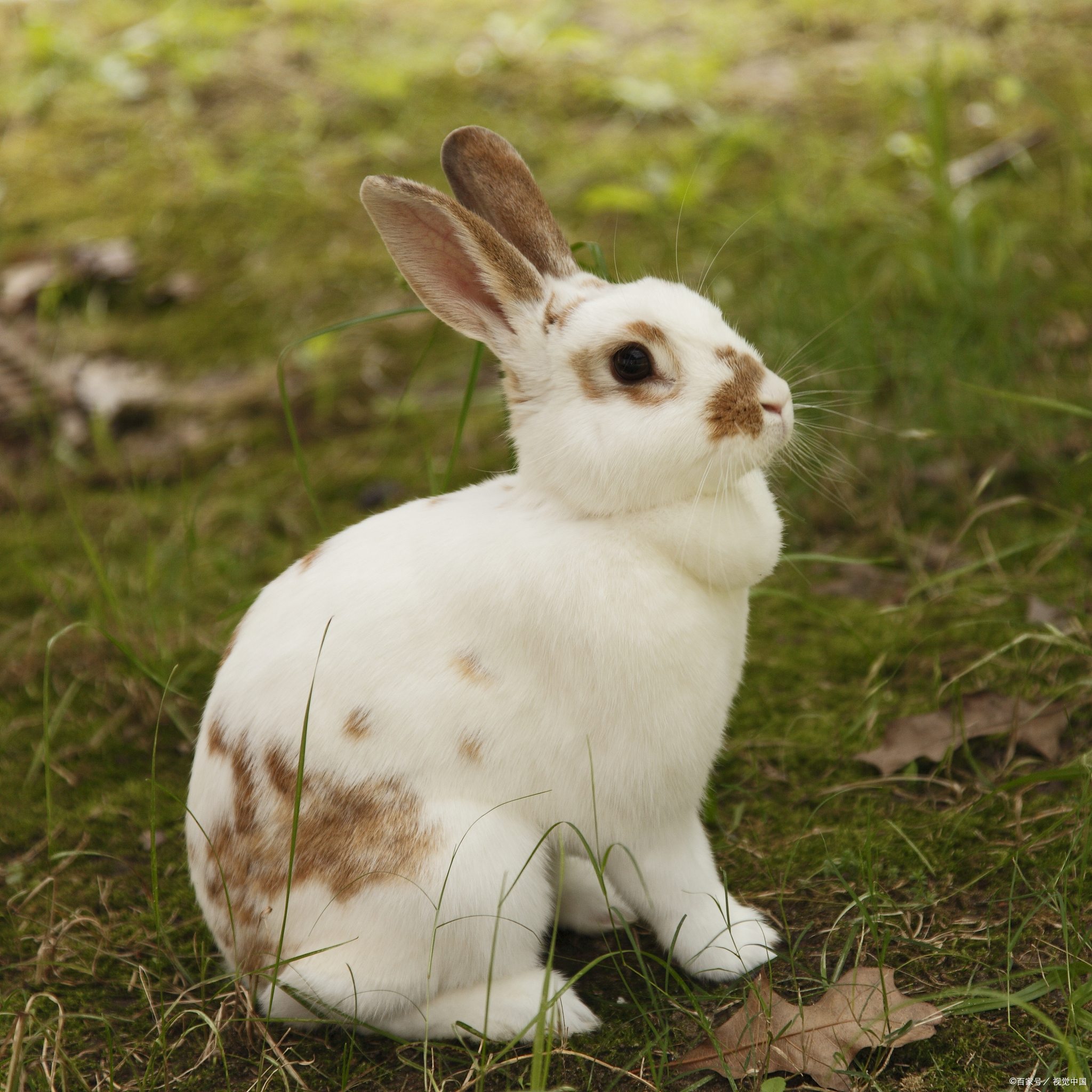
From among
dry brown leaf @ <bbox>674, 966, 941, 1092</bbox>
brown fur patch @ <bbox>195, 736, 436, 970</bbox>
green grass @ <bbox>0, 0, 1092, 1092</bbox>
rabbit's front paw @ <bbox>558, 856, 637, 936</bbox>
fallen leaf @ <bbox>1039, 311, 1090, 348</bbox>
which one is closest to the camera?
dry brown leaf @ <bbox>674, 966, 941, 1092</bbox>

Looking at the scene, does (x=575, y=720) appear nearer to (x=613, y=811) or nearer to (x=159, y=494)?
(x=613, y=811)

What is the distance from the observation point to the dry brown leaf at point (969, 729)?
301 centimetres

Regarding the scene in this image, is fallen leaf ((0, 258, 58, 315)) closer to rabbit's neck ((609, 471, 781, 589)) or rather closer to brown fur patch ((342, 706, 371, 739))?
brown fur patch ((342, 706, 371, 739))

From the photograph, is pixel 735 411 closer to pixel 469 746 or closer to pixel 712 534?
pixel 712 534

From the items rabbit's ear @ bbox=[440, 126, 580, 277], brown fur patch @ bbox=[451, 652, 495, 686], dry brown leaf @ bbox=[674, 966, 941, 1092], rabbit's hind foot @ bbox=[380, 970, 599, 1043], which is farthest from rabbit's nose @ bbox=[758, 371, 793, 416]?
rabbit's hind foot @ bbox=[380, 970, 599, 1043]

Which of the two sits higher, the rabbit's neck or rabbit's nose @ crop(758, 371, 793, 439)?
rabbit's nose @ crop(758, 371, 793, 439)

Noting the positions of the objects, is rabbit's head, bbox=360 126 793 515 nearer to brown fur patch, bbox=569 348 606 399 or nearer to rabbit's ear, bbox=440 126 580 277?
brown fur patch, bbox=569 348 606 399

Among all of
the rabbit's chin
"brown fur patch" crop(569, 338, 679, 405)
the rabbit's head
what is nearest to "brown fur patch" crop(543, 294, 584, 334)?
the rabbit's head

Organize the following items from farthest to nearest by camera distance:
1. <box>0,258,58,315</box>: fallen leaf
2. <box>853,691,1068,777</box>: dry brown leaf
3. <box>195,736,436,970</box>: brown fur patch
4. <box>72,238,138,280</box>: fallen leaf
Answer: <box>72,238,138,280</box>: fallen leaf
<box>0,258,58,315</box>: fallen leaf
<box>853,691,1068,777</box>: dry brown leaf
<box>195,736,436,970</box>: brown fur patch

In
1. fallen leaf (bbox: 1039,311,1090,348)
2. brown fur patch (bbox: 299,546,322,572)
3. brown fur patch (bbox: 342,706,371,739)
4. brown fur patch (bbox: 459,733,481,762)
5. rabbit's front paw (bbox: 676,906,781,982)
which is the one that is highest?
brown fur patch (bbox: 299,546,322,572)

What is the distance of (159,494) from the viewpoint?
473cm

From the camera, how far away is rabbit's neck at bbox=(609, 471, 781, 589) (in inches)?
95.8

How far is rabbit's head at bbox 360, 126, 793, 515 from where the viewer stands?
7.82 feet

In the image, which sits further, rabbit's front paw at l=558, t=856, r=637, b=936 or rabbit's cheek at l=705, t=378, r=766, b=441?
rabbit's front paw at l=558, t=856, r=637, b=936
